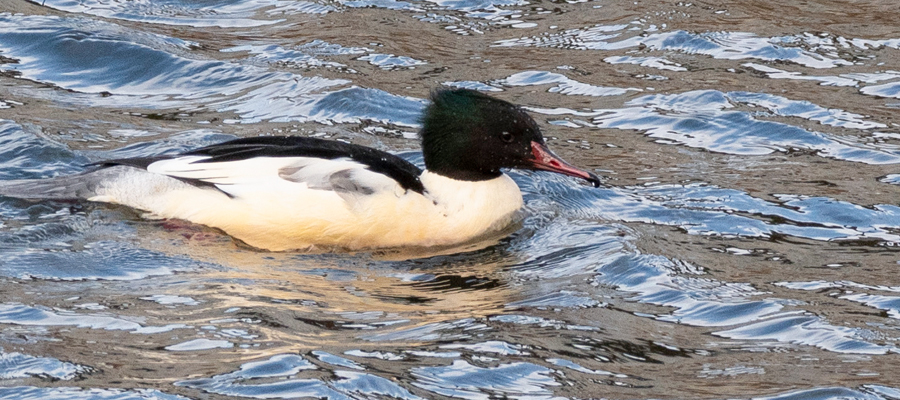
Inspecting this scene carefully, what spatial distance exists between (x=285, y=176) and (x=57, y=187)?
1476 millimetres

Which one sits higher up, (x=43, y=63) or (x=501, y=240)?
(x=43, y=63)

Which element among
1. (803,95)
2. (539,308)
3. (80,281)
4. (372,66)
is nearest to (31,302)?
(80,281)

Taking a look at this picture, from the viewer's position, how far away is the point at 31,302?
5.95m

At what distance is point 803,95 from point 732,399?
16.5ft

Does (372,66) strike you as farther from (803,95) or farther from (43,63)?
(803,95)

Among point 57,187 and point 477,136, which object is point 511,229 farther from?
point 57,187

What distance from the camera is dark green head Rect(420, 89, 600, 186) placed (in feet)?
24.2

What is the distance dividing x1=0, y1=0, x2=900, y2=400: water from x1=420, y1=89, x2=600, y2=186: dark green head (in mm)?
480

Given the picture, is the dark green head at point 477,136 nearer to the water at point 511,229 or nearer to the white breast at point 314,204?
the white breast at point 314,204

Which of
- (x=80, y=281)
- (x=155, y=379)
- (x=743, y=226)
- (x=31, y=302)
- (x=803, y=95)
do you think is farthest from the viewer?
(x=803, y=95)

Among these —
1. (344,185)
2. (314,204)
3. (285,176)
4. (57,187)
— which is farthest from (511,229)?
(57,187)

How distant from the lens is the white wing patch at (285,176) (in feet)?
23.5

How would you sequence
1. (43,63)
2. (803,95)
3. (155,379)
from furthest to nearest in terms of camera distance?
(43,63) → (803,95) → (155,379)

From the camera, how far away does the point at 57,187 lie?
764cm
